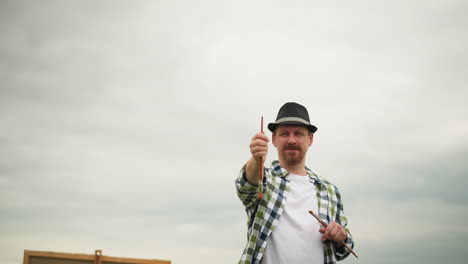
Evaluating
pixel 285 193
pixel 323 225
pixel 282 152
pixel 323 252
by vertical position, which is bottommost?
pixel 323 252

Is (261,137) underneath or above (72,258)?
above

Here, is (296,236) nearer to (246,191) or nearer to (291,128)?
(246,191)

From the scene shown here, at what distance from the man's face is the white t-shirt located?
443 mm

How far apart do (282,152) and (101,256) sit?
4.17 meters

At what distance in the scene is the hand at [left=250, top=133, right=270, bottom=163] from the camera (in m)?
4.14

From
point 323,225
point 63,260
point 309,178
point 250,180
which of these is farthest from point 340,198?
point 63,260

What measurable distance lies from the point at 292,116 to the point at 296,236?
167cm

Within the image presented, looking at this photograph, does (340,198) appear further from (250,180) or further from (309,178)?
(250,180)

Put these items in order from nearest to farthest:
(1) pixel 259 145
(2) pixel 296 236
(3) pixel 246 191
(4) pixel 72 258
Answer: (1) pixel 259 145 → (3) pixel 246 191 → (2) pixel 296 236 → (4) pixel 72 258

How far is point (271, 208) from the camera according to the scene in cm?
483

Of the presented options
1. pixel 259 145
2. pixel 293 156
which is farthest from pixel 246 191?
pixel 293 156

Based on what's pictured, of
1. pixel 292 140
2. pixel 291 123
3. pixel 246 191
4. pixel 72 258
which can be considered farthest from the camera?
pixel 72 258

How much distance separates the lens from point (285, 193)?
A: 507cm

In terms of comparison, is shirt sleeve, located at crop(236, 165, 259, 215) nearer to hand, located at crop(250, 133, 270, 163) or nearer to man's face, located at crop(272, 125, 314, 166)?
hand, located at crop(250, 133, 270, 163)
